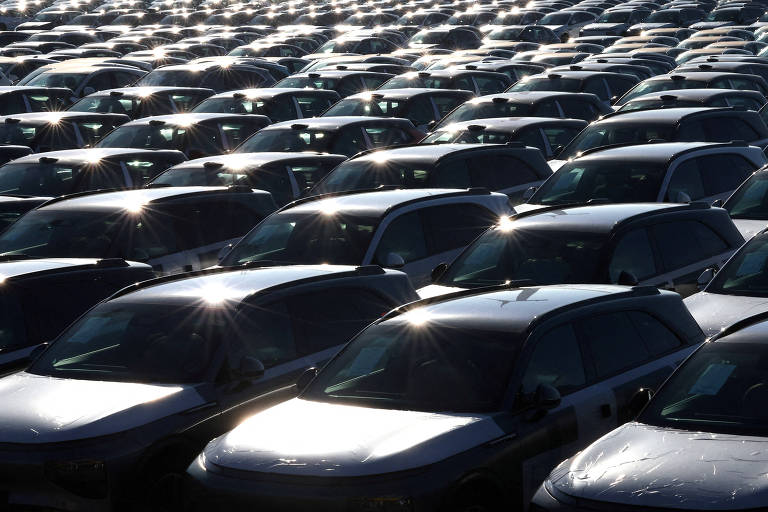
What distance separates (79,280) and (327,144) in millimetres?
8426

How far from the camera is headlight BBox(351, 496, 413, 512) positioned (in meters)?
Result: 7.23

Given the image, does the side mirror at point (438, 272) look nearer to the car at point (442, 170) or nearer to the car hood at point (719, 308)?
the car hood at point (719, 308)

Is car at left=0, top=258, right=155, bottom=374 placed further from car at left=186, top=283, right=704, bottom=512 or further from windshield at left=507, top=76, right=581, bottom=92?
windshield at left=507, top=76, right=581, bottom=92

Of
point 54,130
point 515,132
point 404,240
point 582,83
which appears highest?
point 404,240

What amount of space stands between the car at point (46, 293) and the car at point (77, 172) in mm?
5530

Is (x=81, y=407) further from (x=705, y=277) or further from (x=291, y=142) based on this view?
(x=291, y=142)

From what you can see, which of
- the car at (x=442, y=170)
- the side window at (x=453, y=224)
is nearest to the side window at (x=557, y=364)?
the side window at (x=453, y=224)

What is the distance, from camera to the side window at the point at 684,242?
1213cm

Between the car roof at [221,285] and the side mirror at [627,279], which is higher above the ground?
the car roof at [221,285]

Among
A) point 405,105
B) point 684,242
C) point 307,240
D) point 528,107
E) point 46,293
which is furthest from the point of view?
point 405,105

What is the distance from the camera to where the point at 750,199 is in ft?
47.4

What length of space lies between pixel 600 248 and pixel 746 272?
43.2 inches

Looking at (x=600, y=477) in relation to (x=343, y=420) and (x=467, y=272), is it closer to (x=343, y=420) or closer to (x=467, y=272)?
(x=343, y=420)

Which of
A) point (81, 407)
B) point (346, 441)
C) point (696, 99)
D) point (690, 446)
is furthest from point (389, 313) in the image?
point (696, 99)
